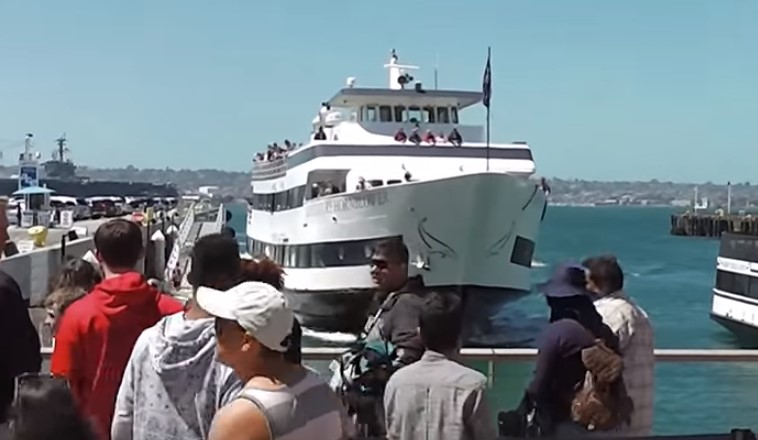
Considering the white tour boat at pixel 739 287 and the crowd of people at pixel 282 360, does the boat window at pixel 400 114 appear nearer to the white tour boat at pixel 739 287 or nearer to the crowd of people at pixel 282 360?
the white tour boat at pixel 739 287

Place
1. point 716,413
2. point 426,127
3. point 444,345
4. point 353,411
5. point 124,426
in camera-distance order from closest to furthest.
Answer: point 124,426
point 444,345
point 353,411
point 716,413
point 426,127

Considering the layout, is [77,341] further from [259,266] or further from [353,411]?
[353,411]

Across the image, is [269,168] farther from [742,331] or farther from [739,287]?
[742,331]

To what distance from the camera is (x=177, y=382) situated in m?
4.44

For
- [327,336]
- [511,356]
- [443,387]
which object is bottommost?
[327,336]

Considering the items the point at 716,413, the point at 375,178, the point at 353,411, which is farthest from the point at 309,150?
the point at 353,411

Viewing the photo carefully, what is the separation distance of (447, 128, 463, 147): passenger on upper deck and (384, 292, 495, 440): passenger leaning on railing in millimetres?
27407

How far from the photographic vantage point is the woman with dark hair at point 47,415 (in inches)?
121

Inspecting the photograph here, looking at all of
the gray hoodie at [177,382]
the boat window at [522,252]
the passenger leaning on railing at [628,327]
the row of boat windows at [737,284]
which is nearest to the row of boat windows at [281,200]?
the boat window at [522,252]

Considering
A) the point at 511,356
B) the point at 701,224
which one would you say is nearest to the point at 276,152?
the point at 511,356

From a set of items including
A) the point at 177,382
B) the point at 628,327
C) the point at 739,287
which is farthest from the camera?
the point at 739,287

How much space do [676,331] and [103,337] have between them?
47.1 meters

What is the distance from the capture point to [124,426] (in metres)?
4.56

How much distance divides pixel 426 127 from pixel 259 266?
2989cm
